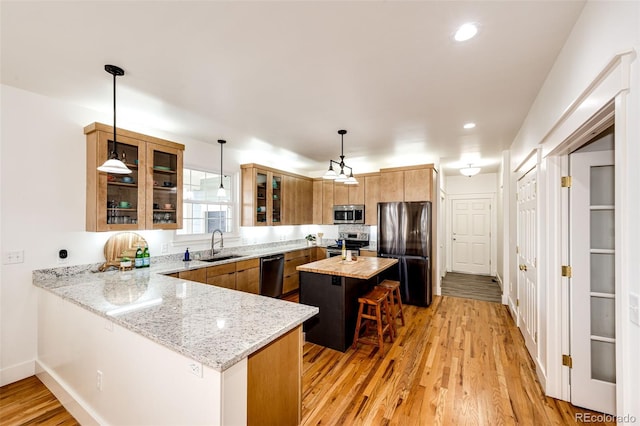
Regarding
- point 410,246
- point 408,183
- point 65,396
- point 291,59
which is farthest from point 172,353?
point 408,183

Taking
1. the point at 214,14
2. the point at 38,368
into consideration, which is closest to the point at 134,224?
the point at 38,368

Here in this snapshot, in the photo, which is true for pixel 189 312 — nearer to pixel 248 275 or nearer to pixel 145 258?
pixel 145 258

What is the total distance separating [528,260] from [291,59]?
317cm

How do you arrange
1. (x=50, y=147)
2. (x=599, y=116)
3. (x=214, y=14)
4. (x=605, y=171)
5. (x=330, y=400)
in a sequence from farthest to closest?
(x=50, y=147), (x=330, y=400), (x=605, y=171), (x=214, y=14), (x=599, y=116)

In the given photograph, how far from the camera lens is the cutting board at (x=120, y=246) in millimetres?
3037

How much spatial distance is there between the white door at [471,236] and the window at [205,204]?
5.96 m

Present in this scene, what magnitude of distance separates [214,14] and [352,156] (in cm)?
392

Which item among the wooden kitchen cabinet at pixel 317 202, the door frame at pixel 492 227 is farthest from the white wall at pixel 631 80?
the door frame at pixel 492 227

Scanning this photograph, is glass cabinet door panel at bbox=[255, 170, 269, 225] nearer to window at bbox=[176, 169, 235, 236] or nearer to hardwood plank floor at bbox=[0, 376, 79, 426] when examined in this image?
window at bbox=[176, 169, 235, 236]

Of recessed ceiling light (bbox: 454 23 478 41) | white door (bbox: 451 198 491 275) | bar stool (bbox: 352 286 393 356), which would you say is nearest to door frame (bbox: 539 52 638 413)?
recessed ceiling light (bbox: 454 23 478 41)

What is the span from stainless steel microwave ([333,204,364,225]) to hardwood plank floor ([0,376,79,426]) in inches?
188

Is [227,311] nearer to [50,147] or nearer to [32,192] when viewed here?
[32,192]

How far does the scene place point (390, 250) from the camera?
485 cm

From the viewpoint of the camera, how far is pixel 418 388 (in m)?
2.36
